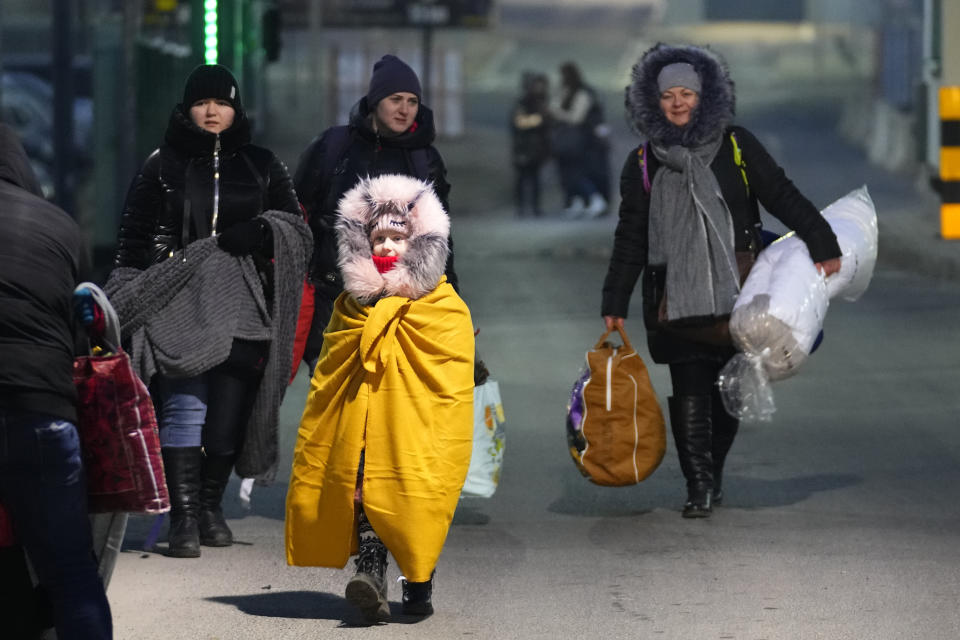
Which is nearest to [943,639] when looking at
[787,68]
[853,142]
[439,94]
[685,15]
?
[853,142]

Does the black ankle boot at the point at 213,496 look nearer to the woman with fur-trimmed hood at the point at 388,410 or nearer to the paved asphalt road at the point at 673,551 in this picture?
the paved asphalt road at the point at 673,551

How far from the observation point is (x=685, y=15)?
5841cm

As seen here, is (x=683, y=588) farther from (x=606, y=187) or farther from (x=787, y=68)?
(x=787, y=68)

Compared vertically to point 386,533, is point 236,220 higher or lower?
higher

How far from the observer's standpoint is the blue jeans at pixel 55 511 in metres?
5.14

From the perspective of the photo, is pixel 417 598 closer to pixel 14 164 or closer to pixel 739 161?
pixel 14 164

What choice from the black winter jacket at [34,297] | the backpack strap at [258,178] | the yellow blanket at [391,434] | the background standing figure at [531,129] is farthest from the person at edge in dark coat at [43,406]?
the background standing figure at [531,129]

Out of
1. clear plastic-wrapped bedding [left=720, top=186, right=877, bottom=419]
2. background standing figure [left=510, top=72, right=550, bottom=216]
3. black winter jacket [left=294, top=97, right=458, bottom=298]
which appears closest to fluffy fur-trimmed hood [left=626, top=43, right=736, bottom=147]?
clear plastic-wrapped bedding [left=720, top=186, right=877, bottom=419]

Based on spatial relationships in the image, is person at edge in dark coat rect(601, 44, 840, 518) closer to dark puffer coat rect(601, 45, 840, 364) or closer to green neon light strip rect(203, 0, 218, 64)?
dark puffer coat rect(601, 45, 840, 364)

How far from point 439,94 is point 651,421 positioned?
3321cm

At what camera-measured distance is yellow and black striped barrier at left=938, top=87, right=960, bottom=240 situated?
14.7 metres

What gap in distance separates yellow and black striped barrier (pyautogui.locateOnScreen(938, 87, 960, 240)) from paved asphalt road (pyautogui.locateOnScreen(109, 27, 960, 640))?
6.08 ft

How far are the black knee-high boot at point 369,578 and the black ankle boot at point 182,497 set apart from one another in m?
1.23

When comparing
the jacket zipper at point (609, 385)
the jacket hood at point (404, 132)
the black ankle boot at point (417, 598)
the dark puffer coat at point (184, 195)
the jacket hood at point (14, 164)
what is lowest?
the black ankle boot at point (417, 598)
